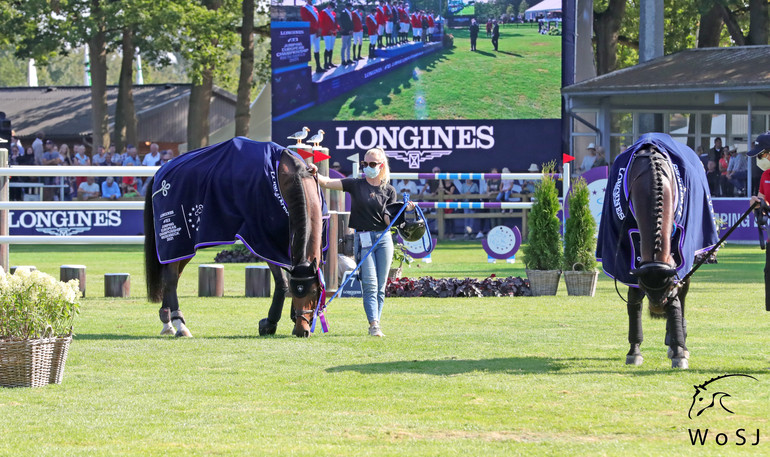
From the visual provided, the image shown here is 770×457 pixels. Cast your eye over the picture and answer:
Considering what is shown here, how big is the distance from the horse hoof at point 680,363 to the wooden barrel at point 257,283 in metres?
7.30

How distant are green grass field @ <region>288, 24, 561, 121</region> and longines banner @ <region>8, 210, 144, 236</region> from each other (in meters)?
11.8

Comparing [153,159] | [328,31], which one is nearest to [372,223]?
[153,159]

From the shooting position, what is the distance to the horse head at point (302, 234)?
970cm

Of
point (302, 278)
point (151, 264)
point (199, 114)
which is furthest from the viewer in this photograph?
point (199, 114)

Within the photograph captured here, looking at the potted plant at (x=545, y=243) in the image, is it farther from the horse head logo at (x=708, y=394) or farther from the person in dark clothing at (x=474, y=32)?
the person in dark clothing at (x=474, y=32)

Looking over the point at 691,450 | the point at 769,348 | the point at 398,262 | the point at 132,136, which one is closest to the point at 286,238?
the point at 769,348

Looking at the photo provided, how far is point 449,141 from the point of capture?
31.5m

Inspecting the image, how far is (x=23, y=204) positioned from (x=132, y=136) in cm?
2628

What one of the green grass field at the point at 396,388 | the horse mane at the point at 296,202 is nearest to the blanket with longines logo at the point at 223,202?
the horse mane at the point at 296,202

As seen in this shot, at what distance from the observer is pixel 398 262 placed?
16.5 m

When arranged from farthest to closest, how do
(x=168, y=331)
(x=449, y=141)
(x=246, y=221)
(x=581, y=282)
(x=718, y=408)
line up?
(x=449, y=141), (x=581, y=282), (x=168, y=331), (x=246, y=221), (x=718, y=408)

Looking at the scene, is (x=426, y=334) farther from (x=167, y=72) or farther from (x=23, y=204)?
(x=167, y=72)

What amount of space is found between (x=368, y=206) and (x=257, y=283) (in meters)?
4.64

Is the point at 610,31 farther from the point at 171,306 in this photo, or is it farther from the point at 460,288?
the point at 171,306
